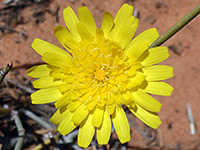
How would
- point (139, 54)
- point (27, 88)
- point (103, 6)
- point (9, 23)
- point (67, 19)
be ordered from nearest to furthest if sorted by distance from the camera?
point (139, 54) → point (67, 19) → point (27, 88) → point (9, 23) → point (103, 6)

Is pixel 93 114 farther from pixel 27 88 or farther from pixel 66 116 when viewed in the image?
pixel 27 88

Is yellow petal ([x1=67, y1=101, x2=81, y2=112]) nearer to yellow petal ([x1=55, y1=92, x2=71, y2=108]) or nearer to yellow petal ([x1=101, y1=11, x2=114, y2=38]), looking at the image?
yellow petal ([x1=55, y1=92, x2=71, y2=108])

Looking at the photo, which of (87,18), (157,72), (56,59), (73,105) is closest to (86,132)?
(73,105)

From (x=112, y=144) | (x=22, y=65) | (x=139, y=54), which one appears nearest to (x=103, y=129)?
(x=139, y=54)

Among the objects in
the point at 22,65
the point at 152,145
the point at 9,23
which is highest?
the point at 9,23

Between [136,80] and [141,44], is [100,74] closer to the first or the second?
[136,80]

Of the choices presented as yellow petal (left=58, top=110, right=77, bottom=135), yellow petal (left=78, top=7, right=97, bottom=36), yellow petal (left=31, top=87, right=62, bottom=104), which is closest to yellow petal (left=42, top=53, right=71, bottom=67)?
yellow petal (left=31, top=87, right=62, bottom=104)

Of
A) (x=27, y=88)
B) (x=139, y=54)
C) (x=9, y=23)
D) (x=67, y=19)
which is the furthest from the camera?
(x=9, y=23)

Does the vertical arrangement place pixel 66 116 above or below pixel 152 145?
above
